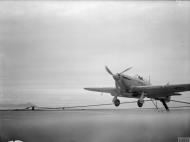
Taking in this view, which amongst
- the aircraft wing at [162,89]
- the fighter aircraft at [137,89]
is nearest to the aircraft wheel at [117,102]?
the fighter aircraft at [137,89]

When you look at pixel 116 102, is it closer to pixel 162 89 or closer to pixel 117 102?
pixel 117 102

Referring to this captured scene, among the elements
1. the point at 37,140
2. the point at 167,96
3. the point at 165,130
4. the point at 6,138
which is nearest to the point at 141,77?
the point at 167,96

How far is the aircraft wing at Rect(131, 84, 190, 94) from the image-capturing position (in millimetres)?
12375

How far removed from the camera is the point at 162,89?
13.1 m

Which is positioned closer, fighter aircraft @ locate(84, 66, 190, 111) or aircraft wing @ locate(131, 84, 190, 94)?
aircraft wing @ locate(131, 84, 190, 94)

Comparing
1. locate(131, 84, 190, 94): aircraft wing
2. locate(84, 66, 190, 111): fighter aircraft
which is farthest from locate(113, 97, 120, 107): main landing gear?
locate(131, 84, 190, 94): aircraft wing

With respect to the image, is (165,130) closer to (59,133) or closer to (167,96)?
(167,96)

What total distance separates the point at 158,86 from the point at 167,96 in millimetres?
2011

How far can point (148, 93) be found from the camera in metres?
13.7

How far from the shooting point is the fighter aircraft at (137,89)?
1280 cm

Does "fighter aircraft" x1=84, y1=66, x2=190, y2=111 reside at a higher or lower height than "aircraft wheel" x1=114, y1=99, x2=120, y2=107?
higher

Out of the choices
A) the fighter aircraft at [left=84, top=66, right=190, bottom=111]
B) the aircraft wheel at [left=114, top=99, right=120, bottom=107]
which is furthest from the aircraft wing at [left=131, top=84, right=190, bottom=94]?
the aircraft wheel at [left=114, top=99, right=120, bottom=107]

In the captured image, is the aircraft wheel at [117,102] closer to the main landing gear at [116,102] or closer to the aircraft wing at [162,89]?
the main landing gear at [116,102]

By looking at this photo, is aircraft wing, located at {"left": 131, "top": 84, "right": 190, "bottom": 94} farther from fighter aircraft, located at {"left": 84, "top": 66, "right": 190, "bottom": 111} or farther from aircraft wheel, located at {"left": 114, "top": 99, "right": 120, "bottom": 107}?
aircraft wheel, located at {"left": 114, "top": 99, "right": 120, "bottom": 107}
